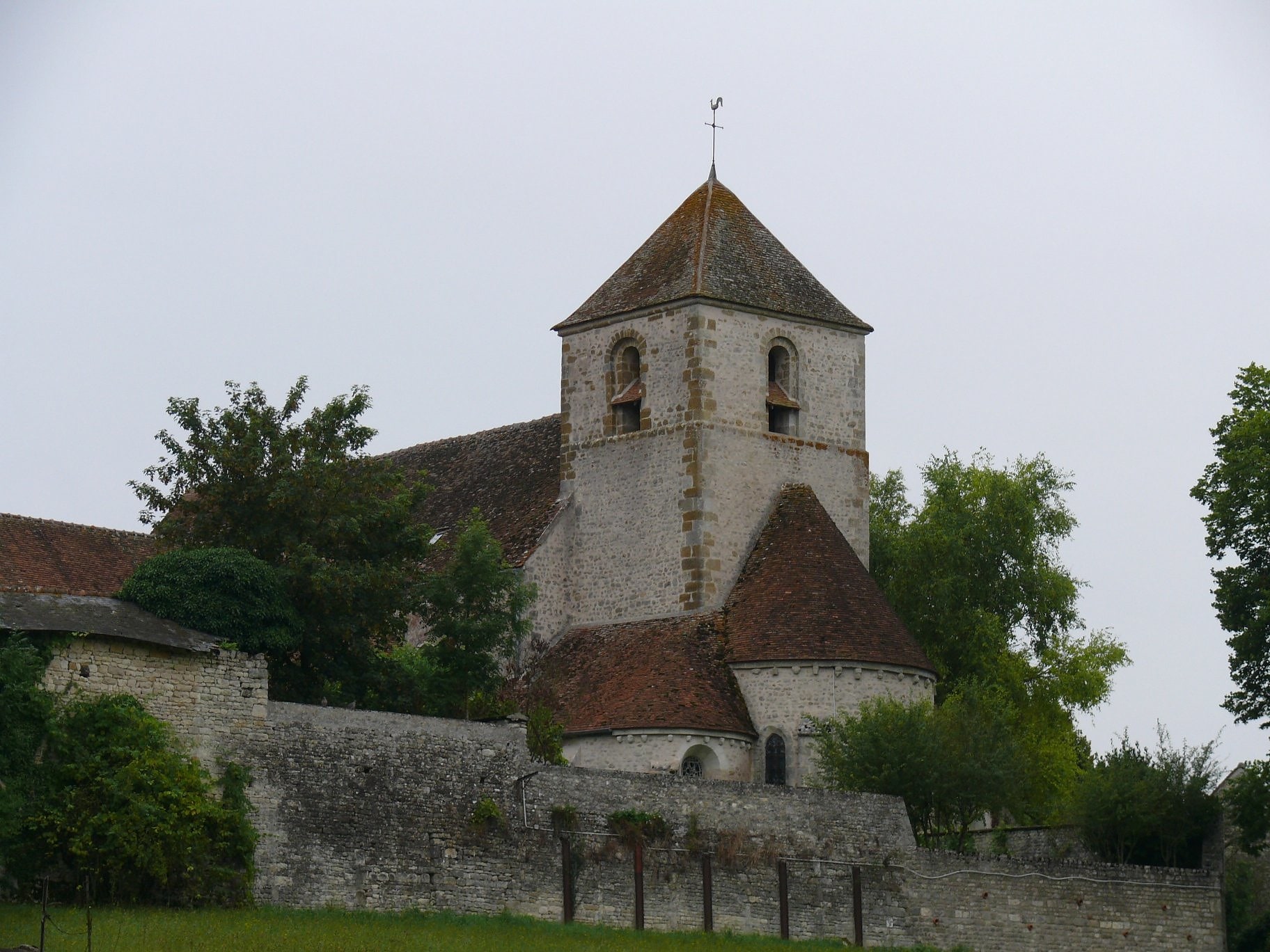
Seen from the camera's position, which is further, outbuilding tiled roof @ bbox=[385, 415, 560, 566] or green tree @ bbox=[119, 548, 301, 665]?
outbuilding tiled roof @ bbox=[385, 415, 560, 566]

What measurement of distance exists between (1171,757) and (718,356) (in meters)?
13.7

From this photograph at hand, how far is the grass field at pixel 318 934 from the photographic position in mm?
30984

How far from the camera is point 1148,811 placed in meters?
45.8

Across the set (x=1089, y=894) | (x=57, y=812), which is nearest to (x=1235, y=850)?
(x=1089, y=894)

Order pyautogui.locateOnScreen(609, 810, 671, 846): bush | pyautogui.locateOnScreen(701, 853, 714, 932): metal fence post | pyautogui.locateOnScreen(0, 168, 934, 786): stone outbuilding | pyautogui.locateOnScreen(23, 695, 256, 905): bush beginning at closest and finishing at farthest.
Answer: pyautogui.locateOnScreen(23, 695, 256, 905): bush, pyautogui.locateOnScreen(609, 810, 671, 846): bush, pyautogui.locateOnScreen(701, 853, 714, 932): metal fence post, pyautogui.locateOnScreen(0, 168, 934, 786): stone outbuilding

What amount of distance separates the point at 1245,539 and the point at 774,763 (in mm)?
10349

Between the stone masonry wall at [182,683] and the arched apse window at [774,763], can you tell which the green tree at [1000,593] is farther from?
the stone masonry wall at [182,683]

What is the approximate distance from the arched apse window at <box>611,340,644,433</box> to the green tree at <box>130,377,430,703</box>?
26.5ft

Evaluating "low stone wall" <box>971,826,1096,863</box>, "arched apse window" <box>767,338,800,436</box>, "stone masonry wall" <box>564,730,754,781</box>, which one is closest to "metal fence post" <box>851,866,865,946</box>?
"low stone wall" <box>971,826,1096,863</box>

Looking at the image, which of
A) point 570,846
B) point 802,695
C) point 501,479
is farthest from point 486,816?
point 501,479

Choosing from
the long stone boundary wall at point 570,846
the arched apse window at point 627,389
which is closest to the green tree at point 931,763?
the long stone boundary wall at point 570,846

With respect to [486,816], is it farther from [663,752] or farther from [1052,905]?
[1052,905]

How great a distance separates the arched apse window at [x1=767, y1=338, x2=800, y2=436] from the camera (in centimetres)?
5481

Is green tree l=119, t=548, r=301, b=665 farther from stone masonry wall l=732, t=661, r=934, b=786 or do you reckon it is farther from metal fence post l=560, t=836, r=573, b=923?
stone masonry wall l=732, t=661, r=934, b=786
